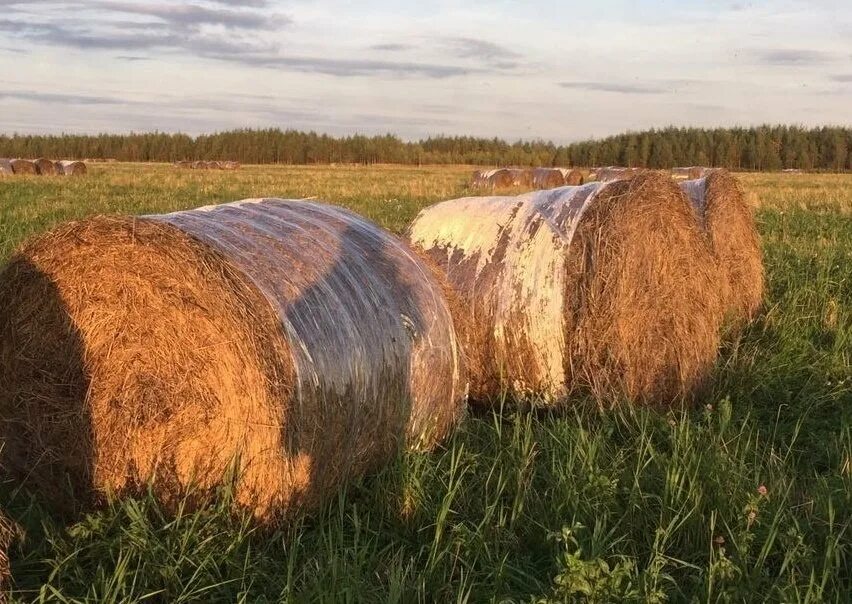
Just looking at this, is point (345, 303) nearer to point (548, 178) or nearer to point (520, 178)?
point (548, 178)

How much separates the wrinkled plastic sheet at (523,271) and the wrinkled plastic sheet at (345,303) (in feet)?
1.92

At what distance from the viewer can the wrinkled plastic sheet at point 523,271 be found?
514 cm

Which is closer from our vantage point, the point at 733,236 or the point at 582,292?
the point at 582,292

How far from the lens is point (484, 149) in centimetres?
9544

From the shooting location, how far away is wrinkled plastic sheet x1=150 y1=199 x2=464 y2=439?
3.59 metres

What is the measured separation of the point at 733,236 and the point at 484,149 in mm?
89412

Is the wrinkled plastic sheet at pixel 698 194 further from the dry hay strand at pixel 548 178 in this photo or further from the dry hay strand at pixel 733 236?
the dry hay strand at pixel 548 178

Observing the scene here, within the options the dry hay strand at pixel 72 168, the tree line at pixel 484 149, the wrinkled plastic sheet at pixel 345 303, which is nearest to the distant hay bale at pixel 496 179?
the dry hay strand at pixel 72 168

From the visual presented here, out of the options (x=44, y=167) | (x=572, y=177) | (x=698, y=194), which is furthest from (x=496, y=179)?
(x=698, y=194)

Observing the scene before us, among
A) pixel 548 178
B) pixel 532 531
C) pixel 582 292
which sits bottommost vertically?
pixel 532 531

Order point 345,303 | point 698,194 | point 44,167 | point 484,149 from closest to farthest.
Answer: point 345,303 < point 698,194 < point 44,167 < point 484,149

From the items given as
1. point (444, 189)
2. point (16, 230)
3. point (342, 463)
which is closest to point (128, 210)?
point (16, 230)

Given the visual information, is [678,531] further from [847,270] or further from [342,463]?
[847,270]

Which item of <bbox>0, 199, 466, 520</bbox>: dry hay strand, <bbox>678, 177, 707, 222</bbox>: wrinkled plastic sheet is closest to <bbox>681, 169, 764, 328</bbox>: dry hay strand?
<bbox>678, 177, 707, 222</bbox>: wrinkled plastic sheet
